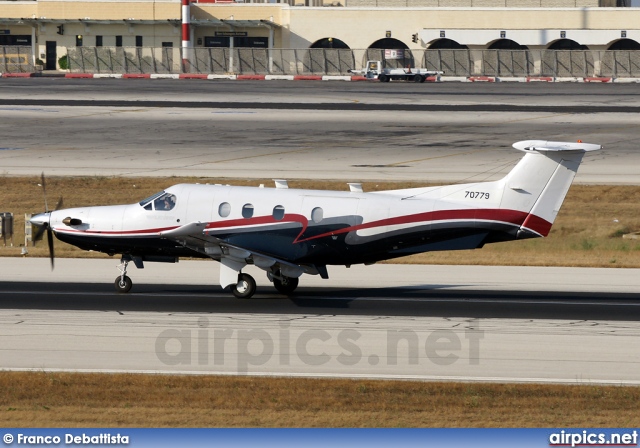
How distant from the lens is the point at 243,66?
108 metres

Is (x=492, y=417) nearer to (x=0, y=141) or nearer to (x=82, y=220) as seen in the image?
(x=82, y=220)

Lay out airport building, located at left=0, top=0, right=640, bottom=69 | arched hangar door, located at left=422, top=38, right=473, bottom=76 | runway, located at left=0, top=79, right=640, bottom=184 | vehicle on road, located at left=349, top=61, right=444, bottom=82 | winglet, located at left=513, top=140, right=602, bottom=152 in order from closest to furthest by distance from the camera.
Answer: winglet, located at left=513, top=140, right=602, bottom=152
runway, located at left=0, top=79, right=640, bottom=184
vehicle on road, located at left=349, top=61, right=444, bottom=82
arched hangar door, located at left=422, top=38, right=473, bottom=76
airport building, located at left=0, top=0, right=640, bottom=69

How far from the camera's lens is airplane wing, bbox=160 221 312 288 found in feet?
78.0

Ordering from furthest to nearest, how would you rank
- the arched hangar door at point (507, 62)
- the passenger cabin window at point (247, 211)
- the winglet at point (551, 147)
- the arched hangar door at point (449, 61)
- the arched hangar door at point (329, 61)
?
the arched hangar door at point (329, 61) → the arched hangar door at point (449, 61) → the arched hangar door at point (507, 62) → the passenger cabin window at point (247, 211) → the winglet at point (551, 147)

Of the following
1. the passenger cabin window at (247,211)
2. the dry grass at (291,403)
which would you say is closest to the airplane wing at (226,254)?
the passenger cabin window at (247,211)

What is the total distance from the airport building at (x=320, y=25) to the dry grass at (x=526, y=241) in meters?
71.4

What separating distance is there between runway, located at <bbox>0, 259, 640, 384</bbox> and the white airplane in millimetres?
1169

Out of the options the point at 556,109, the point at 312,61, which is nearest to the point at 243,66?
the point at 312,61

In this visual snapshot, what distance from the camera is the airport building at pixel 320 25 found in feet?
366

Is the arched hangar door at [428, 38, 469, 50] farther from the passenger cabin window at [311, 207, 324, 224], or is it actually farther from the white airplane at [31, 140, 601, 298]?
the passenger cabin window at [311, 207, 324, 224]

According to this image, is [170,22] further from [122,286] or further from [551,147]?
[551,147]

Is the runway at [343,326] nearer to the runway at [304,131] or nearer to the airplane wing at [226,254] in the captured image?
the airplane wing at [226,254]

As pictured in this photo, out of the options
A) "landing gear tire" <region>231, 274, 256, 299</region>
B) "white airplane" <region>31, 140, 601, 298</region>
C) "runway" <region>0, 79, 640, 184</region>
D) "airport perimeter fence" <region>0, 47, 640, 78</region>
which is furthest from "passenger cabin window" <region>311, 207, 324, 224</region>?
"airport perimeter fence" <region>0, 47, 640, 78</region>

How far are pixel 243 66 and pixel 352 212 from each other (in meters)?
86.2
